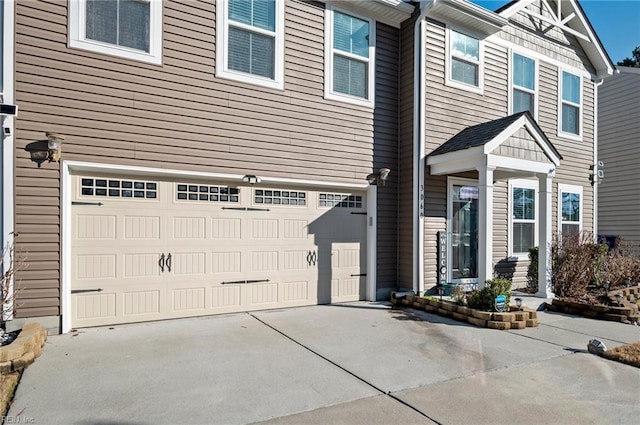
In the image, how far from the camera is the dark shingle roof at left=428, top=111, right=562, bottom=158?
6.69 meters

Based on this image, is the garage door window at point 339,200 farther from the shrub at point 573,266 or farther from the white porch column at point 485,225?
the shrub at point 573,266

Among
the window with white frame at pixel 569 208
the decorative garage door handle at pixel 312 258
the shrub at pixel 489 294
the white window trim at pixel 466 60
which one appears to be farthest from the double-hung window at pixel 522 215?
the decorative garage door handle at pixel 312 258

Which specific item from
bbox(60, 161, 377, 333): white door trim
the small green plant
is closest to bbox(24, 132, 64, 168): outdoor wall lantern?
bbox(60, 161, 377, 333): white door trim

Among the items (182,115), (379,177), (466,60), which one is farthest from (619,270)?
(182,115)

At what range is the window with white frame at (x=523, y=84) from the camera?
8.75m

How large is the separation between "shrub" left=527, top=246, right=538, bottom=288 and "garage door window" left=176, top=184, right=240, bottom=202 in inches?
252

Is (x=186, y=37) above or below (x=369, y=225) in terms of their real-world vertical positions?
above

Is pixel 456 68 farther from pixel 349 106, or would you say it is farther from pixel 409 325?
pixel 409 325

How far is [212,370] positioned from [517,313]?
4364 millimetres

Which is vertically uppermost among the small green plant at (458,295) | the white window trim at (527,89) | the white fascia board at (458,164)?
the white window trim at (527,89)

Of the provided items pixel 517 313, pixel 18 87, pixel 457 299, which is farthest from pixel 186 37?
pixel 517 313

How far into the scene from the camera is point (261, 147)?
6.28m

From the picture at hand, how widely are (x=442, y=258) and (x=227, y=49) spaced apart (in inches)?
204

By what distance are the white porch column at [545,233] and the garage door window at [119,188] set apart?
6.76 metres
